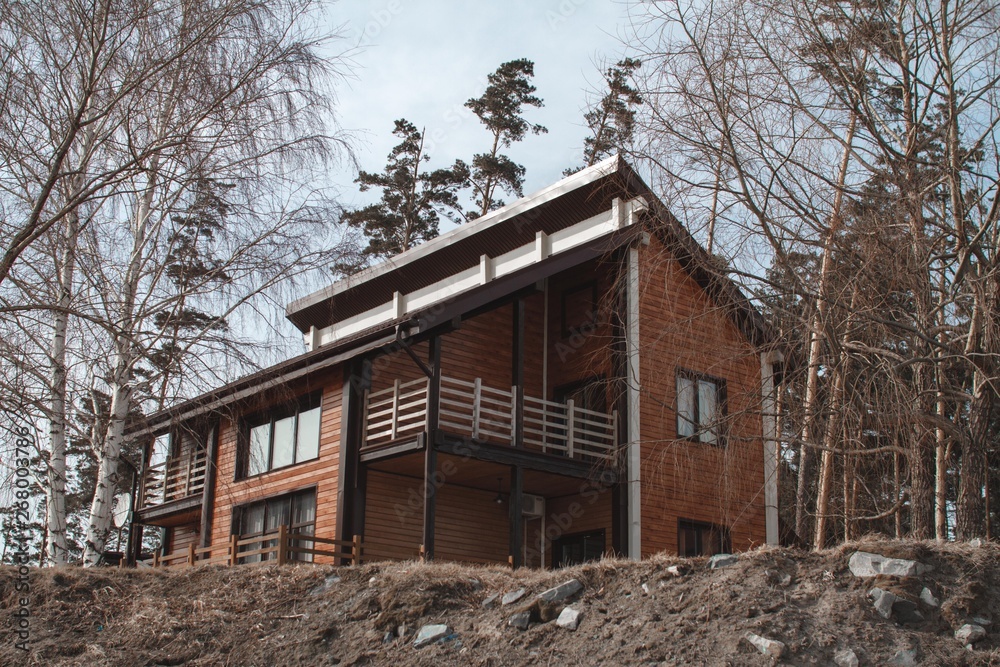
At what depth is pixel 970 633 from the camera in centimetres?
902

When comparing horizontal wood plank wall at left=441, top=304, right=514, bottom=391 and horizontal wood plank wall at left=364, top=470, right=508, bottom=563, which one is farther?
horizontal wood plank wall at left=441, top=304, right=514, bottom=391

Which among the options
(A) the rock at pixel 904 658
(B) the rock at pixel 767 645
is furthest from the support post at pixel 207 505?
(A) the rock at pixel 904 658

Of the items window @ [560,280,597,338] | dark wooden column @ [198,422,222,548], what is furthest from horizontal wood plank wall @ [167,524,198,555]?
window @ [560,280,597,338]

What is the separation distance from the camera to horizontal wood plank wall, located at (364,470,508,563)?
17.6 metres

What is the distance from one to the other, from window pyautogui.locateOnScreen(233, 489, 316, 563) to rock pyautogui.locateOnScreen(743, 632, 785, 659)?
33.3 ft

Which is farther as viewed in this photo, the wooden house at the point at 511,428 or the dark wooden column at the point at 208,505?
the dark wooden column at the point at 208,505

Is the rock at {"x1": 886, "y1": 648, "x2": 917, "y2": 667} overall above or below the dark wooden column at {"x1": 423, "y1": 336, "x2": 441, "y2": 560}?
below

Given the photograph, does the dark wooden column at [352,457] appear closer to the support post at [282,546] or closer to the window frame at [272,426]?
the window frame at [272,426]

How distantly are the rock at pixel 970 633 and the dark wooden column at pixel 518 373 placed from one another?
883cm

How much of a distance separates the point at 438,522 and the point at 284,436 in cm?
361

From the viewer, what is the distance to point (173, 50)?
31.8 ft

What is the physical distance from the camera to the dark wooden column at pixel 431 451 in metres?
16.0

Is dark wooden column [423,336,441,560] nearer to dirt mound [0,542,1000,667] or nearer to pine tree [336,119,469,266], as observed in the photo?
dirt mound [0,542,1000,667]

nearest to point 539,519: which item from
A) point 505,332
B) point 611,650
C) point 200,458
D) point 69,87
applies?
point 505,332
